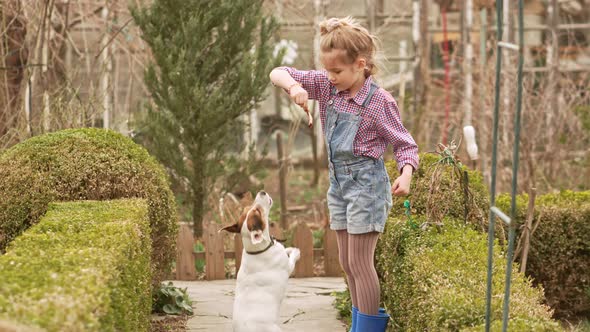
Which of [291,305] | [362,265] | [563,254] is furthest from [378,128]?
[563,254]

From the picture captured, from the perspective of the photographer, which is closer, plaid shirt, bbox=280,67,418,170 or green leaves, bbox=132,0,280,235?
plaid shirt, bbox=280,67,418,170

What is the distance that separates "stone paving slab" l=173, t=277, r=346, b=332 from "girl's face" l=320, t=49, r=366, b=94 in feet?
7.17

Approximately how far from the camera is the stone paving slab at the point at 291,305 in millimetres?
6293

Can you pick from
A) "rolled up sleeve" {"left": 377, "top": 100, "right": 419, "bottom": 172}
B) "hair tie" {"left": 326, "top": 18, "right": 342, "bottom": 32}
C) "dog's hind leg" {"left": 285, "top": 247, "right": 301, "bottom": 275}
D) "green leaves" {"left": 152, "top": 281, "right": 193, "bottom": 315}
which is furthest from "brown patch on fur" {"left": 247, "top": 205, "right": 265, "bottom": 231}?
"green leaves" {"left": 152, "top": 281, "right": 193, "bottom": 315}

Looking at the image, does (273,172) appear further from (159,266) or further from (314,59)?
(159,266)

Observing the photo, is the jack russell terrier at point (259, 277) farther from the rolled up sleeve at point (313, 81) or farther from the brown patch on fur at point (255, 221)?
the rolled up sleeve at point (313, 81)

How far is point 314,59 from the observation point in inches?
447

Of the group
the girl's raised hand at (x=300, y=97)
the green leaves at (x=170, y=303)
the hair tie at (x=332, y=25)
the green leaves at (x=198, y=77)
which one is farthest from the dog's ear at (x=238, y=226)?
the green leaves at (x=198, y=77)

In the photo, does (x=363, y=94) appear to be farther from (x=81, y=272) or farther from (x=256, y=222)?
(x=81, y=272)

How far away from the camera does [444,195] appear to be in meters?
5.51

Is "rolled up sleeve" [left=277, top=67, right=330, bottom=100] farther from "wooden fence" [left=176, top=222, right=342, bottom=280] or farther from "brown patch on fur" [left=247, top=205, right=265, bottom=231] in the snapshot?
"wooden fence" [left=176, top=222, right=342, bottom=280]

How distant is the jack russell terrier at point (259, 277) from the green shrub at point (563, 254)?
9.72 feet

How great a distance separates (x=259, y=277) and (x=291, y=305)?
261cm

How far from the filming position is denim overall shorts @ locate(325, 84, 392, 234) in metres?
4.54
